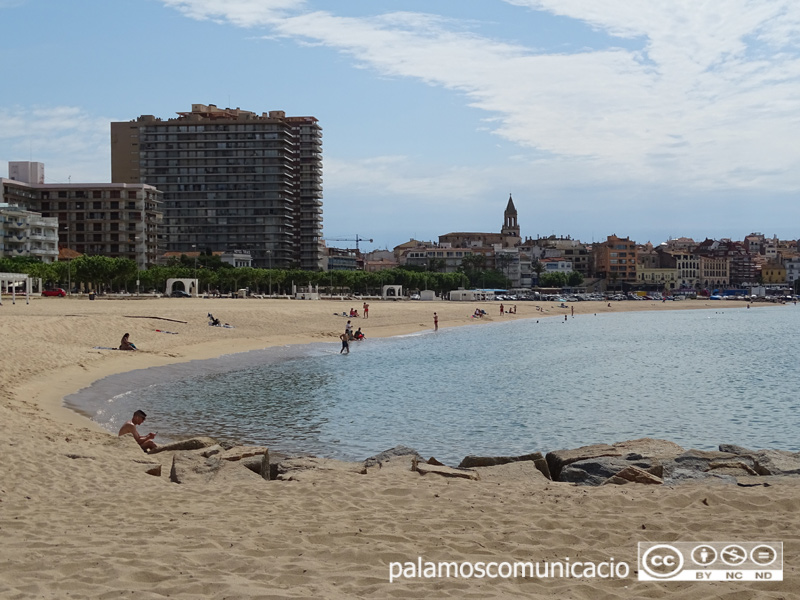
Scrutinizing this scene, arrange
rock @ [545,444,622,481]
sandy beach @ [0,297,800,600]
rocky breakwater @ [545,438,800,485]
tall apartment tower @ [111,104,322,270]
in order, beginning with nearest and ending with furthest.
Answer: sandy beach @ [0,297,800,600] < rocky breakwater @ [545,438,800,485] < rock @ [545,444,622,481] < tall apartment tower @ [111,104,322,270]

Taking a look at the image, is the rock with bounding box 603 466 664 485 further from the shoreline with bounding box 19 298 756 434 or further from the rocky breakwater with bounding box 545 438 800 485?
the shoreline with bounding box 19 298 756 434

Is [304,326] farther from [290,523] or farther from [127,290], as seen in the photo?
[127,290]

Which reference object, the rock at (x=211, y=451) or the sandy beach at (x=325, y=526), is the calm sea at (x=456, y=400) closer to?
the rock at (x=211, y=451)

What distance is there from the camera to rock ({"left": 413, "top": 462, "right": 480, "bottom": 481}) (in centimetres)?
1223

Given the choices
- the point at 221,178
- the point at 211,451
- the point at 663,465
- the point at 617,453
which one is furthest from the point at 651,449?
the point at 221,178

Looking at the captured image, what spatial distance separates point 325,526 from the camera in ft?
29.0

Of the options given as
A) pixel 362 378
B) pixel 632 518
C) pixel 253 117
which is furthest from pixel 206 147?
pixel 632 518

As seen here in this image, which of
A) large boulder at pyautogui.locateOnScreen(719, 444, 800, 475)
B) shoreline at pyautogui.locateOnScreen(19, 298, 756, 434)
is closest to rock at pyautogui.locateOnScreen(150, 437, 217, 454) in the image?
shoreline at pyautogui.locateOnScreen(19, 298, 756, 434)

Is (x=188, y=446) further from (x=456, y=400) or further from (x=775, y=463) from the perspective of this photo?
(x=456, y=400)

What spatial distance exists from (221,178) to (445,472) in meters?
163

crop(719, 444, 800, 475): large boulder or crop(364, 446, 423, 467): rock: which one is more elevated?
crop(719, 444, 800, 475): large boulder

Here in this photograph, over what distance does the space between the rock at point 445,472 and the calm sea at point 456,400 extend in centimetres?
386

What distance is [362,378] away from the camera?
3250 centimetres

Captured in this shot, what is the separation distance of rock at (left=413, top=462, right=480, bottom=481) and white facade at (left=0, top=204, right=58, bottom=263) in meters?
107
